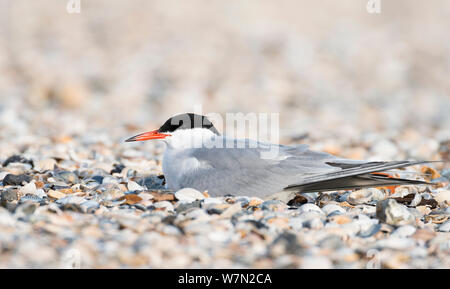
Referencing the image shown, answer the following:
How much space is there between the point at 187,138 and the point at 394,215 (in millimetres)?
1620

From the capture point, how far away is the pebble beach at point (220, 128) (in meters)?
3.08

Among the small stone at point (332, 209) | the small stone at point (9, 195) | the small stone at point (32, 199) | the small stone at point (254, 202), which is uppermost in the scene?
the small stone at point (9, 195)

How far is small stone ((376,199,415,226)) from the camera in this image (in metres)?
3.52

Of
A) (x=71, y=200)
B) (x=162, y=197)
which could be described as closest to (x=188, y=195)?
(x=162, y=197)

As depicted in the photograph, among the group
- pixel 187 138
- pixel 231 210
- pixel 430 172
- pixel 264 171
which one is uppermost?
pixel 187 138

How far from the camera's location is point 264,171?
4.08 meters

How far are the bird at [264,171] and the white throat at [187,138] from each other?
15 centimetres

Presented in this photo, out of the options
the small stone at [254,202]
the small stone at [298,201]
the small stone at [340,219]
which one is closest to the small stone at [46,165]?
the small stone at [254,202]

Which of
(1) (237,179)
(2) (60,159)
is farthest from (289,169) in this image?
(2) (60,159)

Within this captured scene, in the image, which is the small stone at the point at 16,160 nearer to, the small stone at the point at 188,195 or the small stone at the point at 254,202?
the small stone at the point at 188,195

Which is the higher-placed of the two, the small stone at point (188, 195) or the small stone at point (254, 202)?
the small stone at point (188, 195)

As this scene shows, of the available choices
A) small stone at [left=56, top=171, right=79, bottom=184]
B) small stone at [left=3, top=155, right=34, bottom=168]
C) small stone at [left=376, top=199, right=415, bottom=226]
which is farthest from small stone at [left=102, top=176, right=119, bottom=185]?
small stone at [left=376, top=199, right=415, bottom=226]

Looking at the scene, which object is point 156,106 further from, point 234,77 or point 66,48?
point 66,48

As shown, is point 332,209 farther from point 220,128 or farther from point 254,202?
point 220,128
